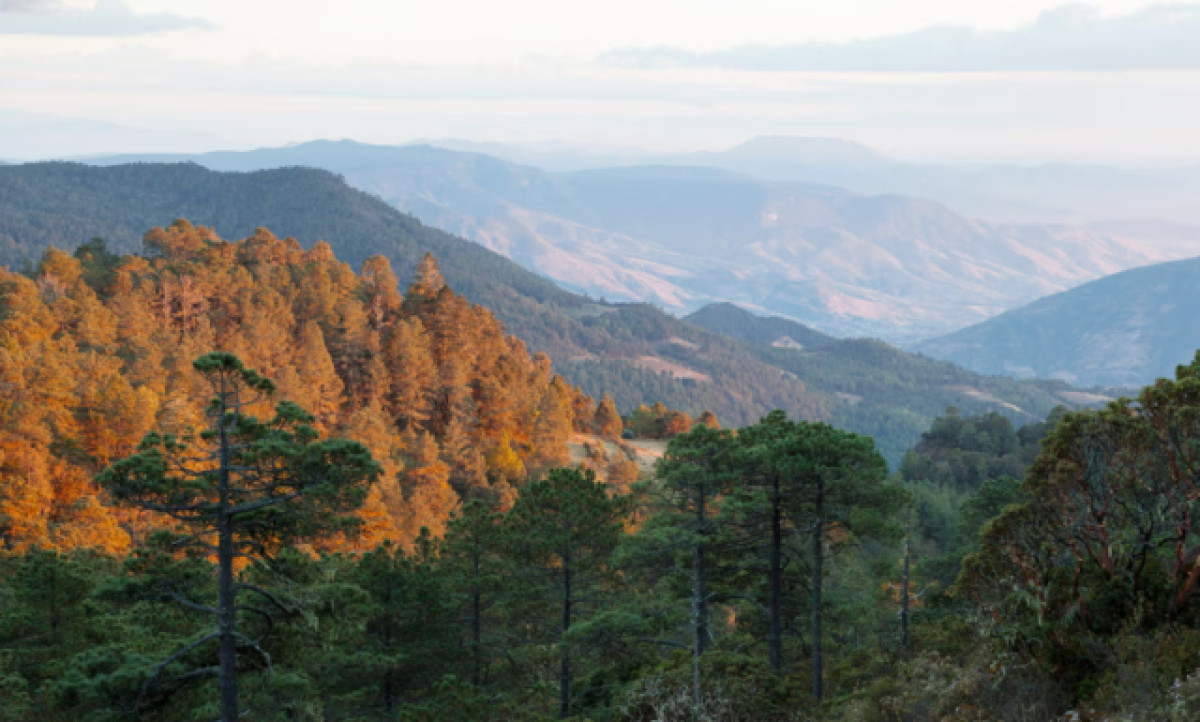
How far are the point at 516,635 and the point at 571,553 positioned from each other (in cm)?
444

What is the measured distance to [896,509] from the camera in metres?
22.0

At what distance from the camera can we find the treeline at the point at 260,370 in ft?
121

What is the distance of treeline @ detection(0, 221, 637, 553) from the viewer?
36.9 meters

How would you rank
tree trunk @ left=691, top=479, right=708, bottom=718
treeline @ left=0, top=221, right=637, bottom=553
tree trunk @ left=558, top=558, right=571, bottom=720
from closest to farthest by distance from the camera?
tree trunk @ left=691, top=479, right=708, bottom=718 → tree trunk @ left=558, top=558, right=571, bottom=720 → treeline @ left=0, top=221, right=637, bottom=553

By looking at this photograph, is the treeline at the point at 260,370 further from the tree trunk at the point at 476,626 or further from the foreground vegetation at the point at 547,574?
the tree trunk at the point at 476,626

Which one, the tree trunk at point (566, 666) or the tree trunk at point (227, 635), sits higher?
the tree trunk at point (227, 635)

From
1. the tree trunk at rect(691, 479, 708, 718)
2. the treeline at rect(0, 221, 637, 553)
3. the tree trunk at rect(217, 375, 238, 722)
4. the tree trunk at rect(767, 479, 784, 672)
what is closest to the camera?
the tree trunk at rect(217, 375, 238, 722)

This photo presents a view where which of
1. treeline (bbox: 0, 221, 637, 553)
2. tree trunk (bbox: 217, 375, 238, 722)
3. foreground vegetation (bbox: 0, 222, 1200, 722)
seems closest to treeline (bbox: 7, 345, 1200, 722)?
foreground vegetation (bbox: 0, 222, 1200, 722)

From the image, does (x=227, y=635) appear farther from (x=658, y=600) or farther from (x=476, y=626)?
(x=658, y=600)

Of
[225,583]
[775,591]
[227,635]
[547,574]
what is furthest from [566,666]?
[225,583]

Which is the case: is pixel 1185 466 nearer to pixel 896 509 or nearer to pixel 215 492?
pixel 896 509

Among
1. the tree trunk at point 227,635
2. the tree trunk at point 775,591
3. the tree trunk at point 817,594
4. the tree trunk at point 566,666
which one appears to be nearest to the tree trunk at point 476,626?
the tree trunk at point 566,666

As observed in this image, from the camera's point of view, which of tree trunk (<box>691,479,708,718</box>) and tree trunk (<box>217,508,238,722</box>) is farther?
tree trunk (<box>691,479,708,718</box>)

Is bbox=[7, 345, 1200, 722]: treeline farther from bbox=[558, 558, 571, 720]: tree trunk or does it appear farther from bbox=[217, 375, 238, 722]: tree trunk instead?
bbox=[217, 375, 238, 722]: tree trunk
